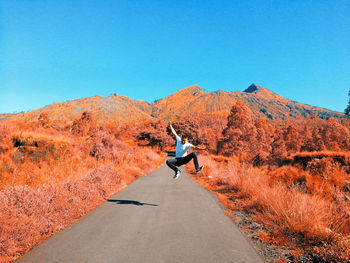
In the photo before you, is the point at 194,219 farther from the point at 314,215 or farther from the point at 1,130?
the point at 1,130

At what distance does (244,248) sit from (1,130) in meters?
16.6

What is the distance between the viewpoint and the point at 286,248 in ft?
12.9

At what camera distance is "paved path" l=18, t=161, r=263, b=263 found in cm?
338

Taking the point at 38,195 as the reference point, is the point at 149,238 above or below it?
below

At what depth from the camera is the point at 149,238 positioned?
4145mm

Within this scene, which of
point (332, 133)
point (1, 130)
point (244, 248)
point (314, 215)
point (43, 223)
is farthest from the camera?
point (332, 133)

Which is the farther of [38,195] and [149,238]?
[38,195]

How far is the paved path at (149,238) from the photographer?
A: 3375 mm

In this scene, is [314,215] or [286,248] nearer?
[286,248]

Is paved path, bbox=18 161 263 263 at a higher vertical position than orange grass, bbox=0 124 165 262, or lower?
lower

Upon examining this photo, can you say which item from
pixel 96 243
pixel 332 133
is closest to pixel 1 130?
pixel 96 243

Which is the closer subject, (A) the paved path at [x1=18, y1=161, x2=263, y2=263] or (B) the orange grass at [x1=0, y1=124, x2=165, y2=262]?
(A) the paved path at [x1=18, y1=161, x2=263, y2=263]

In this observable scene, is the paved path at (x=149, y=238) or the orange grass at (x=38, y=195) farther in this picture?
the orange grass at (x=38, y=195)

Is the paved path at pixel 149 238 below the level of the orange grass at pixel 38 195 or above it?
below
